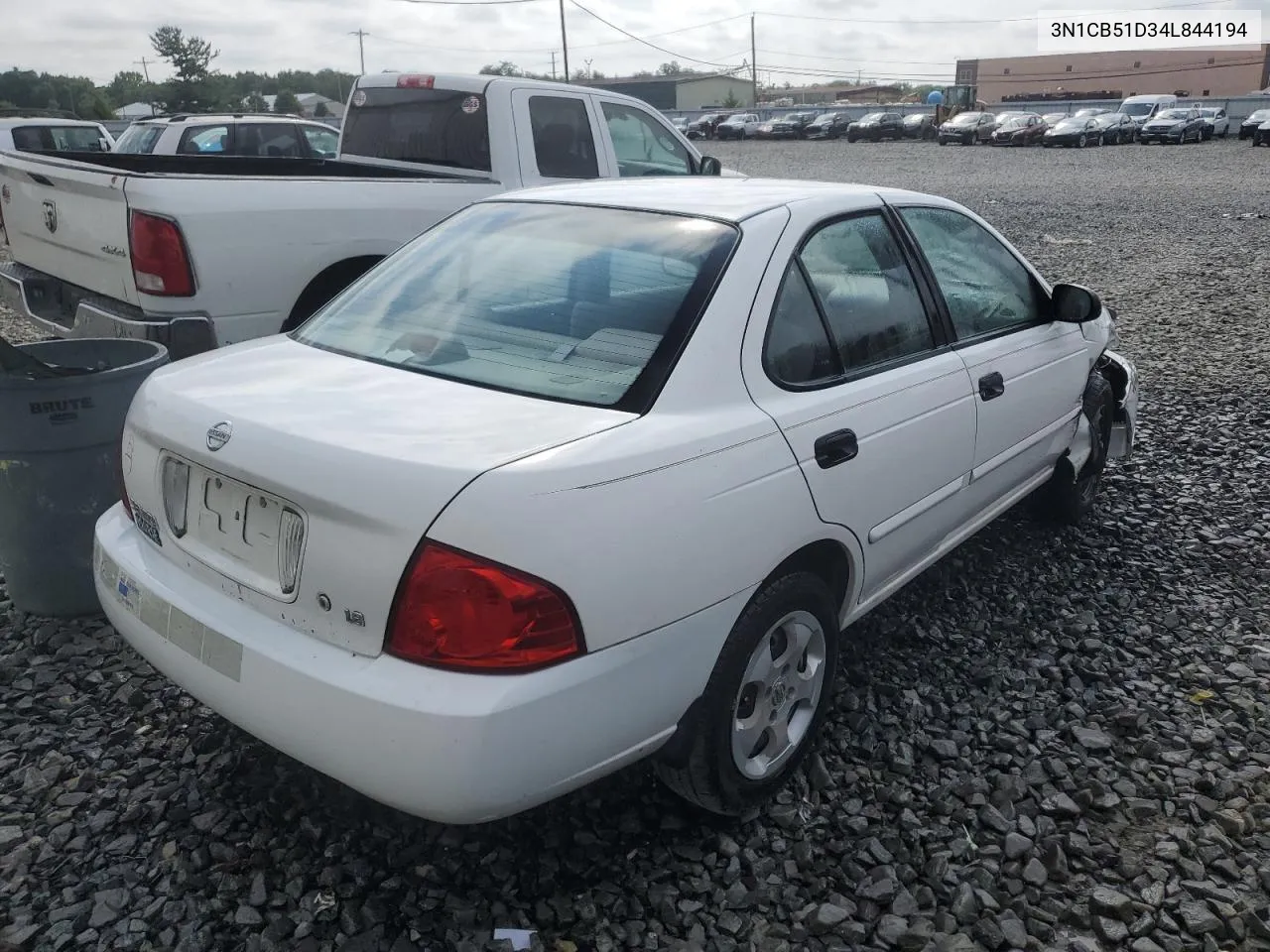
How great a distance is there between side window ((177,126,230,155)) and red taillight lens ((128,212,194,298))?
8.15 m

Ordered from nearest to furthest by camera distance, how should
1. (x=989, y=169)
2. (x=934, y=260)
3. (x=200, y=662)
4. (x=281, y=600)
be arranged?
1. (x=281, y=600)
2. (x=200, y=662)
3. (x=934, y=260)
4. (x=989, y=169)

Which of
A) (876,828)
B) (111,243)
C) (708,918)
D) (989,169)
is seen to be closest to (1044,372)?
(876,828)

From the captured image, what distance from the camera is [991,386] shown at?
140 inches

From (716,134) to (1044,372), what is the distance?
49506mm

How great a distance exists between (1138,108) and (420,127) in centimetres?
4266

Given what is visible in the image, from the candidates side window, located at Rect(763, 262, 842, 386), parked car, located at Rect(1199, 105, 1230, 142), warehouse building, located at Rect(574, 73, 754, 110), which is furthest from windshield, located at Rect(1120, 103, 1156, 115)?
warehouse building, located at Rect(574, 73, 754, 110)

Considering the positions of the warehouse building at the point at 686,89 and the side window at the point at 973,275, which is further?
the warehouse building at the point at 686,89

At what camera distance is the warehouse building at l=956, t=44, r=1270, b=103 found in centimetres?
7400

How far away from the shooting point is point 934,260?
11.7 feet

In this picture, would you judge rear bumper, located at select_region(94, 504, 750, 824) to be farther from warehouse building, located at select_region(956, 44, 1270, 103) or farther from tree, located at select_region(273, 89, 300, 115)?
warehouse building, located at select_region(956, 44, 1270, 103)

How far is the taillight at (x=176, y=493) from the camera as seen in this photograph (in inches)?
99.4

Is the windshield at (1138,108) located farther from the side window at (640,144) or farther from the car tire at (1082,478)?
the car tire at (1082,478)

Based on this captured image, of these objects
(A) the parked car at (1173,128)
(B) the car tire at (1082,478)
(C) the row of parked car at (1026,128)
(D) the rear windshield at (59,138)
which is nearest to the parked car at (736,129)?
(C) the row of parked car at (1026,128)

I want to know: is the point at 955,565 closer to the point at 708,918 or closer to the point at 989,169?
the point at 708,918
